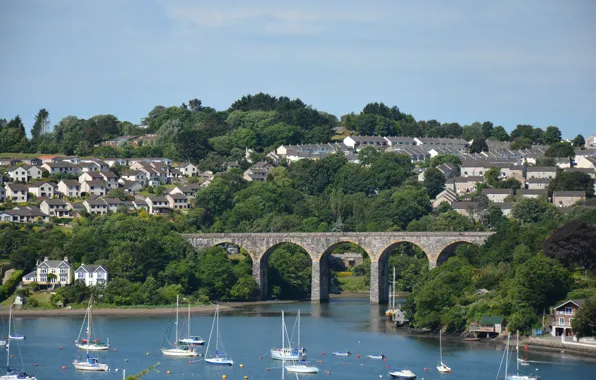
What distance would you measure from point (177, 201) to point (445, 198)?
84.7ft

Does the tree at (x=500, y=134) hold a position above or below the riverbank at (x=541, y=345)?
above

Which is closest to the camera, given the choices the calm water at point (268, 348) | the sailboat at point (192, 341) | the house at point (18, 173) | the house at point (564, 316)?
the calm water at point (268, 348)

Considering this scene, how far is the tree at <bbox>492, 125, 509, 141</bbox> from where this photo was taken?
168 metres

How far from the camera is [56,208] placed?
114375mm

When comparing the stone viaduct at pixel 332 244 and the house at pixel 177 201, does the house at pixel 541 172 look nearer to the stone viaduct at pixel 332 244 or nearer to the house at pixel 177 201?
the house at pixel 177 201

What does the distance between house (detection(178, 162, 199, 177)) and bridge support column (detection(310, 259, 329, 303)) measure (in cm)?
3804

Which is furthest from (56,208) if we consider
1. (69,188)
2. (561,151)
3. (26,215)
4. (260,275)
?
(561,151)

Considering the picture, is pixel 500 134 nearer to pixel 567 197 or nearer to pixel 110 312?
pixel 567 197

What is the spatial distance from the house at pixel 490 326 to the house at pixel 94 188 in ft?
186

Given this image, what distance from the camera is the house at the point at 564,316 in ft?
234

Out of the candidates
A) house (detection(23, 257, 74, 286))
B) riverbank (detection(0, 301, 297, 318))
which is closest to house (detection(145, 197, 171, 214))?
house (detection(23, 257, 74, 286))

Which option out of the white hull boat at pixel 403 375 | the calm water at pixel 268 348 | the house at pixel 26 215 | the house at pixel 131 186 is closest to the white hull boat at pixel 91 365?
the calm water at pixel 268 348

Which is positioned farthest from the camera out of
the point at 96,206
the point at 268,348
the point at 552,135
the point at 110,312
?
the point at 552,135

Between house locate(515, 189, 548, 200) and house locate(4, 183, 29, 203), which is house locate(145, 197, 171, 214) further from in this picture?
house locate(515, 189, 548, 200)
